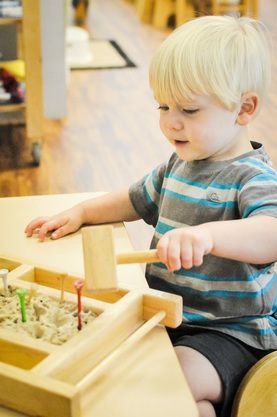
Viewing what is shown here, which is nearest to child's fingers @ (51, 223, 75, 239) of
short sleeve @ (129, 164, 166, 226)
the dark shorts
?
short sleeve @ (129, 164, 166, 226)

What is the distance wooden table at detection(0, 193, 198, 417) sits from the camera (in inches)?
28.5

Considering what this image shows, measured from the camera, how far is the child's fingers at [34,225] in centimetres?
112

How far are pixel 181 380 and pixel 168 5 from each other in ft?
17.0

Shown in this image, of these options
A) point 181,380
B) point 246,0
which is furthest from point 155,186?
point 246,0

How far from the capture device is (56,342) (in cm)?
80

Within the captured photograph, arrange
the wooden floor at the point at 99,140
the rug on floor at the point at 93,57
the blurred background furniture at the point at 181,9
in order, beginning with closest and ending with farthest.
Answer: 1. the wooden floor at the point at 99,140
2. the rug on floor at the point at 93,57
3. the blurred background furniture at the point at 181,9

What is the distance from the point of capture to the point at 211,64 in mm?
986

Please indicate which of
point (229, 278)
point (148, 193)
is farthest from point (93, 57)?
point (229, 278)

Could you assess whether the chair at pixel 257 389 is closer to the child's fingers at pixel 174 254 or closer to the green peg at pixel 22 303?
the child's fingers at pixel 174 254

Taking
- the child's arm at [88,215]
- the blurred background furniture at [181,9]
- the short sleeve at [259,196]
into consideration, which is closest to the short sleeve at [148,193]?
the child's arm at [88,215]

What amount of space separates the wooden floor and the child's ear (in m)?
1.25

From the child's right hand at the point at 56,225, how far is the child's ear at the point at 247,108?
0.33 metres

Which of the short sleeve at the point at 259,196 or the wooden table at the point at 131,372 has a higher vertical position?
the short sleeve at the point at 259,196

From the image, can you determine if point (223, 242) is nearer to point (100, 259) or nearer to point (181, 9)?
point (100, 259)
